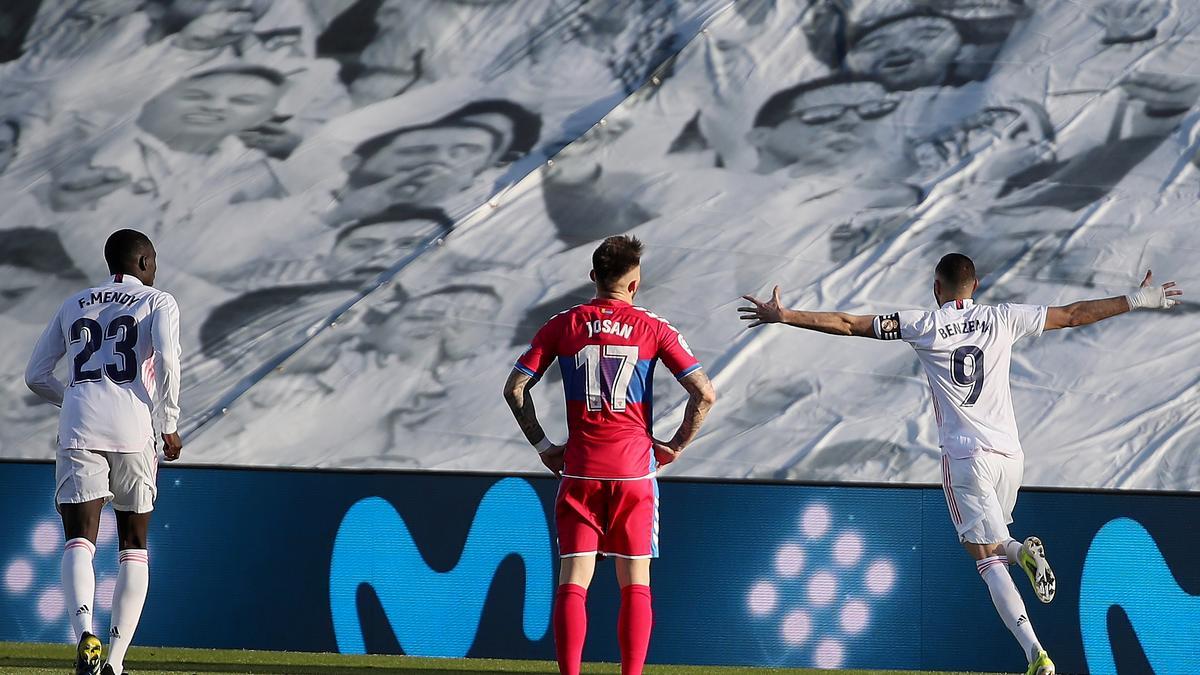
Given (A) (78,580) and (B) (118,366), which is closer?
(A) (78,580)

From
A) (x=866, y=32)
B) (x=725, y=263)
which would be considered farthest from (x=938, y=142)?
(x=725, y=263)

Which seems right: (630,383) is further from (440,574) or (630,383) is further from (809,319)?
(440,574)

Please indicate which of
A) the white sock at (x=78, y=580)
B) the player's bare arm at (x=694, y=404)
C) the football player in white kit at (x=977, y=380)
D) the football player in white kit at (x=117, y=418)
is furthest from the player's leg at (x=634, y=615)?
the white sock at (x=78, y=580)

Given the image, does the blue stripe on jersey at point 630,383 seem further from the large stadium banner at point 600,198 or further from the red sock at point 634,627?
the large stadium banner at point 600,198

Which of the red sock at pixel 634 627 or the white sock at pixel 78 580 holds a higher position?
the white sock at pixel 78 580

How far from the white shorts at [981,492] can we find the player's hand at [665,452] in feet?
4.47

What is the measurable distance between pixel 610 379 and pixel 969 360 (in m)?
1.72

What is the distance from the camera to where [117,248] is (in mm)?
4945

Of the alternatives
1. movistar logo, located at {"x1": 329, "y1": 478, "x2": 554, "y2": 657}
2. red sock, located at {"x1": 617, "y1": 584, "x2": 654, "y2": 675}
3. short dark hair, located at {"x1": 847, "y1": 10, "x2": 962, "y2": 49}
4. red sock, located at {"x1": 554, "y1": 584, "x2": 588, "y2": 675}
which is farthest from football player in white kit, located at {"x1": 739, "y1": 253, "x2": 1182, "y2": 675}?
short dark hair, located at {"x1": 847, "y1": 10, "x2": 962, "y2": 49}

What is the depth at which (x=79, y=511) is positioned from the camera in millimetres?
4828

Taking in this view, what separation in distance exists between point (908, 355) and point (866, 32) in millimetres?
2047

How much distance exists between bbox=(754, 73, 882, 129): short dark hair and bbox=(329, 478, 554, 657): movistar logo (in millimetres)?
2749

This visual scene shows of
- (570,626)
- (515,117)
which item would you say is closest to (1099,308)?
(570,626)

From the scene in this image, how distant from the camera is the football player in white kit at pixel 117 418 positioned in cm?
479
